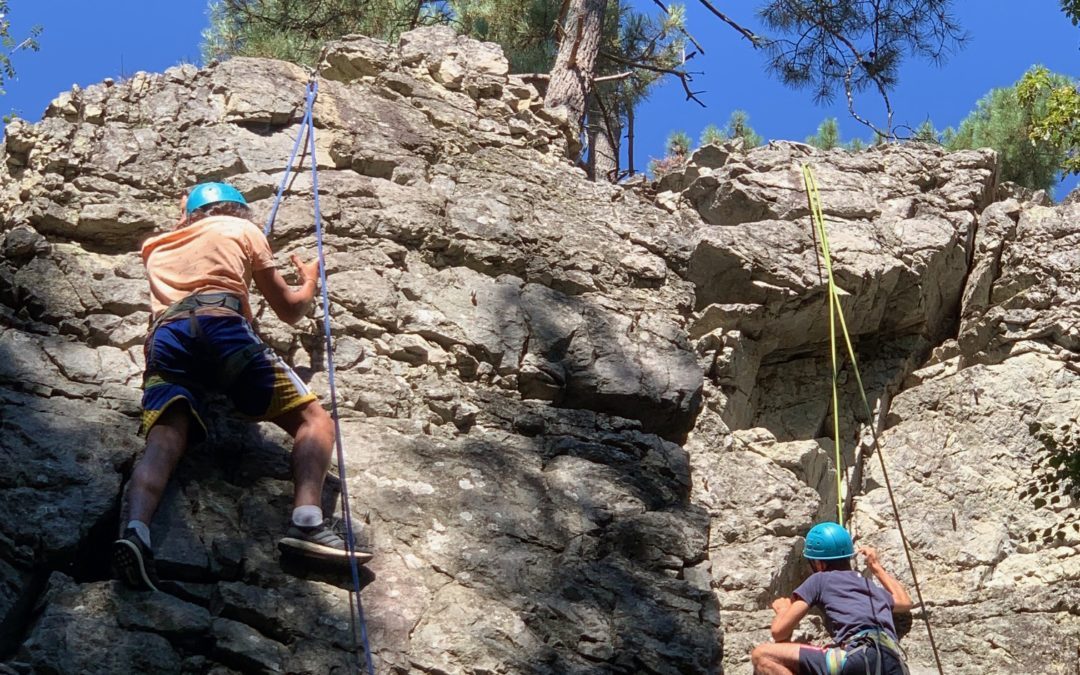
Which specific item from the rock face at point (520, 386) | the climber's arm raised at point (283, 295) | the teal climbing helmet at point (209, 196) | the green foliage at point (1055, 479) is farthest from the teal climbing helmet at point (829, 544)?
the teal climbing helmet at point (209, 196)

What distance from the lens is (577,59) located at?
9562 millimetres

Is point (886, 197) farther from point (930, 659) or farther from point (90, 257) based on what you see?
point (90, 257)

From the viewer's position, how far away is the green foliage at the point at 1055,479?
637cm

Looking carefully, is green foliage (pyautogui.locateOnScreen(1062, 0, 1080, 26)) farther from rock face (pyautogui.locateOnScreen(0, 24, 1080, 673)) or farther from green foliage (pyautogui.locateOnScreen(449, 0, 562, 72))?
green foliage (pyautogui.locateOnScreen(449, 0, 562, 72))

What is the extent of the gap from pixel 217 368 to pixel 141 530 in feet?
2.64

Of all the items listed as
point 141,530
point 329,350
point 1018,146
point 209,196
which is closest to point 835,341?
point 329,350

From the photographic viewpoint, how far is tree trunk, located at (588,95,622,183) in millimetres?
11680

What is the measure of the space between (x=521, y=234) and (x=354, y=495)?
6.99 feet

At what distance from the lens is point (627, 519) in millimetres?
5926

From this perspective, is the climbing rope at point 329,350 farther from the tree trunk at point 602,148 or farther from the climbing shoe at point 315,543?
the tree trunk at point 602,148

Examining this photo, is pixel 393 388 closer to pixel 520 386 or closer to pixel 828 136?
pixel 520 386

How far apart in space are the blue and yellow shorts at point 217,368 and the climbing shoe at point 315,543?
553 millimetres

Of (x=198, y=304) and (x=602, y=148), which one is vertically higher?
(x=602, y=148)

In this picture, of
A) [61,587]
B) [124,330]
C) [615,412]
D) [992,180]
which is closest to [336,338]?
[124,330]
